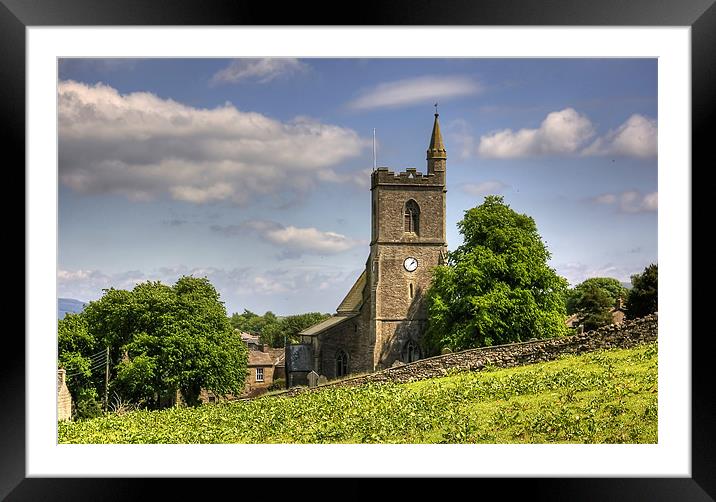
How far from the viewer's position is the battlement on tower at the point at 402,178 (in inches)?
873

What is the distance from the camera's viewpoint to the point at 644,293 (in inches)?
859

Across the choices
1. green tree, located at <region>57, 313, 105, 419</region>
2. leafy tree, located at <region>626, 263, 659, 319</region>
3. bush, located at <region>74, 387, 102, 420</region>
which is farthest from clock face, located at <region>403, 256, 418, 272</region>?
bush, located at <region>74, 387, 102, 420</region>

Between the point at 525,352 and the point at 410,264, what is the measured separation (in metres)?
9.22

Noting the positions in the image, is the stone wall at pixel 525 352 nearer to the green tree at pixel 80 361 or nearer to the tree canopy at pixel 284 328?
the green tree at pixel 80 361

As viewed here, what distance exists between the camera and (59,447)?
5.22 meters

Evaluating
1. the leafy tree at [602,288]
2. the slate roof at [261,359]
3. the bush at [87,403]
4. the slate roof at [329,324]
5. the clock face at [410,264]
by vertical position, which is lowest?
the slate roof at [261,359]

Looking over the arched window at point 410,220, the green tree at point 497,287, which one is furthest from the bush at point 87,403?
the arched window at point 410,220

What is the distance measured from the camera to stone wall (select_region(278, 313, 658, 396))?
12.1 m

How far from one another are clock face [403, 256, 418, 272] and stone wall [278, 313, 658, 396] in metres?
8.18

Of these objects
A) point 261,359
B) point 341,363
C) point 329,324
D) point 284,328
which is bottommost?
point 261,359

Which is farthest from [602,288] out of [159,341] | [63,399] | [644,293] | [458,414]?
[458,414]

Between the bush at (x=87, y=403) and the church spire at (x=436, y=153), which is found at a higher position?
the church spire at (x=436, y=153)
